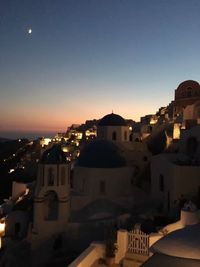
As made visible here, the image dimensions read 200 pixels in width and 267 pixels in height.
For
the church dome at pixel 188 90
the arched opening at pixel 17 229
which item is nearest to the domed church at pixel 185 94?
the church dome at pixel 188 90

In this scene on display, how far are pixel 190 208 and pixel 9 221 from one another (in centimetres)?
1229

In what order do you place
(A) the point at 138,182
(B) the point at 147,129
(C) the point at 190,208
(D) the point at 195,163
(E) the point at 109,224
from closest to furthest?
1. (C) the point at 190,208
2. (E) the point at 109,224
3. (D) the point at 195,163
4. (A) the point at 138,182
5. (B) the point at 147,129

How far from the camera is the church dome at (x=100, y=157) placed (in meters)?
21.3

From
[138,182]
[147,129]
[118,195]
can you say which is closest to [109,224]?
[118,195]

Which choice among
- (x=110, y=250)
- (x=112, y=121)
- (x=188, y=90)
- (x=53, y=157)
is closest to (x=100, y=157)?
(x=53, y=157)

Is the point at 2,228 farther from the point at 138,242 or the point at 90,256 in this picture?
the point at 138,242

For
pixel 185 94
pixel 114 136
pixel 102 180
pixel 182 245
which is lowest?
pixel 182 245

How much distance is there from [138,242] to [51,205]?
841 centimetres

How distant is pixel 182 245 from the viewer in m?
7.39

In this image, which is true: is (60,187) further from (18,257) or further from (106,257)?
(106,257)

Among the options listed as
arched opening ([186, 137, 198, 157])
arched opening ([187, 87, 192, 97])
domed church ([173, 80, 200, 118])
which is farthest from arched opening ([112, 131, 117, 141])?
arched opening ([187, 87, 192, 97])

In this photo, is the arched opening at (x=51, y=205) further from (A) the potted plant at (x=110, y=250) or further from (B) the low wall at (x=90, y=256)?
(A) the potted plant at (x=110, y=250)

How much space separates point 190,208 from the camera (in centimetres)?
1395

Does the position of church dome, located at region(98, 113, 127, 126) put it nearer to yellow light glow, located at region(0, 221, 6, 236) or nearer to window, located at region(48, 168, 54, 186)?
window, located at region(48, 168, 54, 186)
